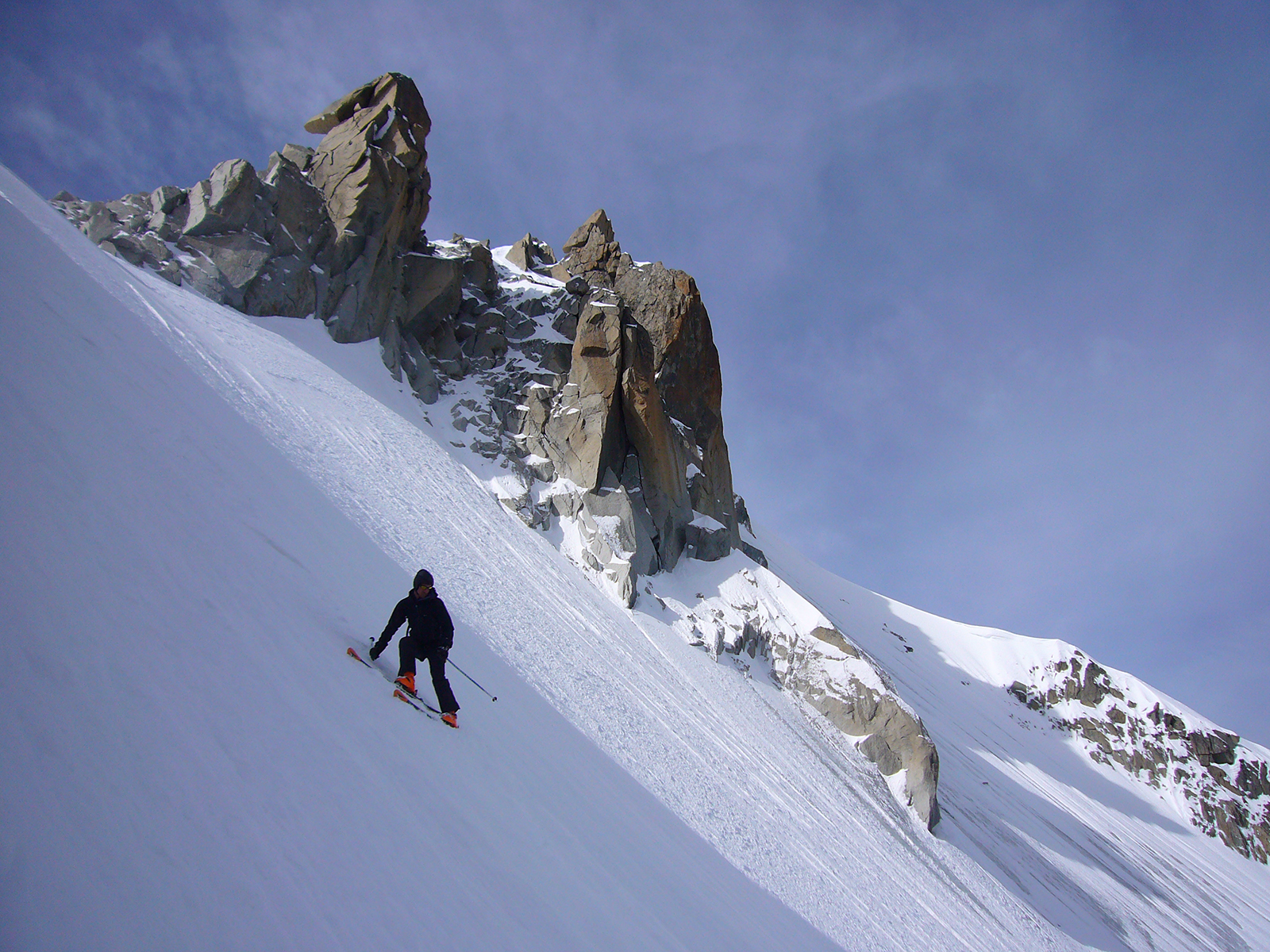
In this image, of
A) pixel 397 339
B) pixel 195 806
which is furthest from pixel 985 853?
pixel 397 339

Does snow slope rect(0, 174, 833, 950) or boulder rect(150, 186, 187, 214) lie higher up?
boulder rect(150, 186, 187, 214)

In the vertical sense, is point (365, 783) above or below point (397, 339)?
below

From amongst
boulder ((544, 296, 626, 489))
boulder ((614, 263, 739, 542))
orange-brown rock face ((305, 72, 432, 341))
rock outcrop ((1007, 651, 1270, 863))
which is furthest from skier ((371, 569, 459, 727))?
rock outcrop ((1007, 651, 1270, 863))

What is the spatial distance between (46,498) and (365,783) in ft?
9.78

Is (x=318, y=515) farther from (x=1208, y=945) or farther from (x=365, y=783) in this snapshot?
(x=1208, y=945)

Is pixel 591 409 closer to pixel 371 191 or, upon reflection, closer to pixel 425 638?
pixel 371 191

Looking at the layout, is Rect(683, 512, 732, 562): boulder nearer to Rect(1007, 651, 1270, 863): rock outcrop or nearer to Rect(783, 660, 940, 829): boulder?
Rect(783, 660, 940, 829): boulder

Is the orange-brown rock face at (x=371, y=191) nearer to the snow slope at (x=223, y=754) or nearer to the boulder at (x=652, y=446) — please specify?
the boulder at (x=652, y=446)

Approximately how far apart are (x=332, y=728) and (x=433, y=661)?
1721mm

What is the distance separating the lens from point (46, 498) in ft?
14.4

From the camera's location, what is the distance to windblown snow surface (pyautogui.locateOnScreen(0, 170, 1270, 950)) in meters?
2.80

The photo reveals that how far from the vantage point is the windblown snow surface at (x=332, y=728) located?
2799 mm

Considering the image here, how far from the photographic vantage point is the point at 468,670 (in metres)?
9.38

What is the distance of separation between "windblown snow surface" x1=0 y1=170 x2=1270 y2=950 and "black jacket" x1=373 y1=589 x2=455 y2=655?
1.74 feet
